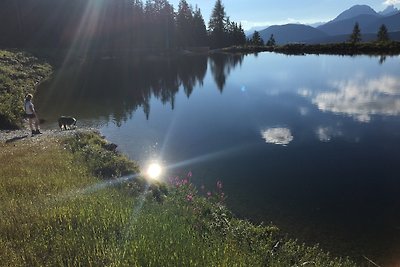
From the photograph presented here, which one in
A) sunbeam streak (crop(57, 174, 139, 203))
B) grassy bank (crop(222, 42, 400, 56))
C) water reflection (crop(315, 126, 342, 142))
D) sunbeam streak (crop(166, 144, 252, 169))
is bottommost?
sunbeam streak (crop(166, 144, 252, 169))

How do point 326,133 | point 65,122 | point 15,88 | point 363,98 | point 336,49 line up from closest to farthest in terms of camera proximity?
point 326,133 < point 65,122 < point 363,98 < point 15,88 < point 336,49

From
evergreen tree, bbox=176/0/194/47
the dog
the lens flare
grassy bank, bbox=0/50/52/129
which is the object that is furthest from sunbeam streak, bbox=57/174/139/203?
evergreen tree, bbox=176/0/194/47

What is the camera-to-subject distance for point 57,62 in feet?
312

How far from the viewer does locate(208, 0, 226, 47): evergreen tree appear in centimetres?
15738

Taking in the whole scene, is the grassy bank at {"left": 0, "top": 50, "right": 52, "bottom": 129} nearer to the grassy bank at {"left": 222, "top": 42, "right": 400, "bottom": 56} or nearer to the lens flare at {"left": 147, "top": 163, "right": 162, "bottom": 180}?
the lens flare at {"left": 147, "top": 163, "right": 162, "bottom": 180}

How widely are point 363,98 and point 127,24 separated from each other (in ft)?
461

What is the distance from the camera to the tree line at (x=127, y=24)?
148m

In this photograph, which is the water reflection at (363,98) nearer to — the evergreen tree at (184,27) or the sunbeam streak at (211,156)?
the sunbeam streak at (211,156)

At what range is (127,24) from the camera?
164 metres

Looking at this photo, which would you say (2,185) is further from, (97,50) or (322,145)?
(97,50)

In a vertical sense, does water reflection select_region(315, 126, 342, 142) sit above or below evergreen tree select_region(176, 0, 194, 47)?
below

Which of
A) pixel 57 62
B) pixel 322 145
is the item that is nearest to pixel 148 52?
pixel 57 62

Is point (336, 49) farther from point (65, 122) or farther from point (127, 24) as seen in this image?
point (65, 122)

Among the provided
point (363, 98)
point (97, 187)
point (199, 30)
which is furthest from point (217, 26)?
point (97, 187)
